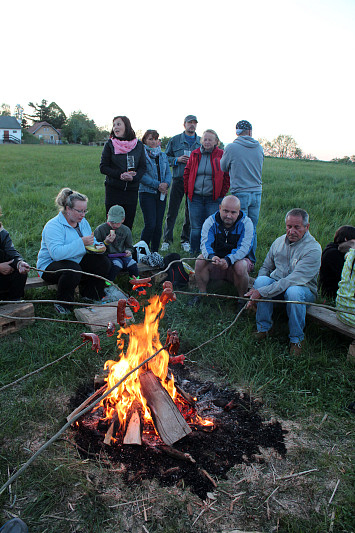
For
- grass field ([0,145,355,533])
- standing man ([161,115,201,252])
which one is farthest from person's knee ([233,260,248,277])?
standing man ([161,115,201,252])

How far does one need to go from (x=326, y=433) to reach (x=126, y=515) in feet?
5.15

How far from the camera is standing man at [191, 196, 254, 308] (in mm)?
4562

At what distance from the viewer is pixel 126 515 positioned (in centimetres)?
204

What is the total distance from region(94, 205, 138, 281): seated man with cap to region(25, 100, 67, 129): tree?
289 feet

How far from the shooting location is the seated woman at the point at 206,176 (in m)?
5.74

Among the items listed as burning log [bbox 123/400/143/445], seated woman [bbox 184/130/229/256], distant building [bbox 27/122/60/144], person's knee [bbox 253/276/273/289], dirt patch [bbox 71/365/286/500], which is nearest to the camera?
dirt patch [bbox 71/365/286/500]

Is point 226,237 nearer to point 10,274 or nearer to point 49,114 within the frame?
point 10,274

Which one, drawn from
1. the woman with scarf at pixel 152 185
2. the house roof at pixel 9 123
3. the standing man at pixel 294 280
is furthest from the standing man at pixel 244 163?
the house roof at pixel 9 123

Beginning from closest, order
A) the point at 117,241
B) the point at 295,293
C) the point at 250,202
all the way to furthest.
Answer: the point at 295,293 → the point at 117,241 → the point at 250,202

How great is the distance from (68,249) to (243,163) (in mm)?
2866

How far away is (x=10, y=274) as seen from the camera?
13.1 feet

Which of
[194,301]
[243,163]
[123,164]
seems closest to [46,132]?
[123,164]

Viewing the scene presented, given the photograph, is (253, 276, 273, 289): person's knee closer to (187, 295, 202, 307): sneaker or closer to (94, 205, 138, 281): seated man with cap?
(187, 295, 202, 307): sneaker

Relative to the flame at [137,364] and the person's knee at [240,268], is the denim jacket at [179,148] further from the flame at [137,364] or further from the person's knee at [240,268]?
the flame at [137,364]
